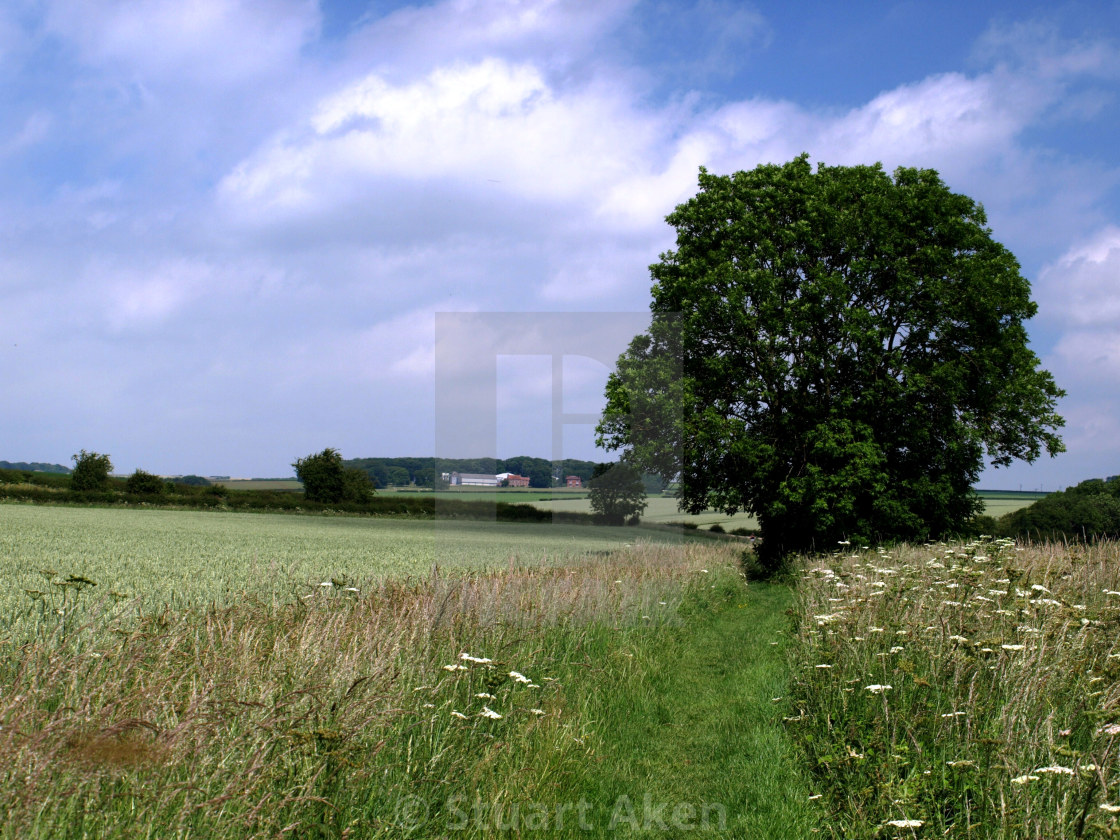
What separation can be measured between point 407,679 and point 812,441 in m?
19.1

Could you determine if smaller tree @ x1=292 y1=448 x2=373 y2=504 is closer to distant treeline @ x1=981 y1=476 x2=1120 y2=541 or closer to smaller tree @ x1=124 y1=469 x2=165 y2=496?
smaller tree @ x1=124 y1=469 x2=165 y2=496

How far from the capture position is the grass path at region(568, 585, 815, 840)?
4730mm

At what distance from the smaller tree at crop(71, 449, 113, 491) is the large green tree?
66.9m

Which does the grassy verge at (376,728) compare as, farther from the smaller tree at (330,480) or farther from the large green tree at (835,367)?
the smaller tree at (330,480)

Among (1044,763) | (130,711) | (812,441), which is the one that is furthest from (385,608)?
(812,441)

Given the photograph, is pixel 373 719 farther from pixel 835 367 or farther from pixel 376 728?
pixel 835 367

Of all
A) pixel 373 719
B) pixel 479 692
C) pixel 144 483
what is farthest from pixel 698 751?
pixel 144 483

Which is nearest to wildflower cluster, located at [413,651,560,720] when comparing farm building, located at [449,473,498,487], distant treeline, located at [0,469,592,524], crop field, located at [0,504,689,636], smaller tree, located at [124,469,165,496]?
crop field, located at [0,504,689,636]

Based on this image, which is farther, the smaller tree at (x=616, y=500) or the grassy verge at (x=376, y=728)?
the smaller tree at (x=616, y=500)

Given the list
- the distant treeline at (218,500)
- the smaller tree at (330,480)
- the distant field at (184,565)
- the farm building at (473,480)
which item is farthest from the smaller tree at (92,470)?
the farm building at (473,480)

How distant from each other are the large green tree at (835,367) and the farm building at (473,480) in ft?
14.0

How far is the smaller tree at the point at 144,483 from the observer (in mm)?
62750

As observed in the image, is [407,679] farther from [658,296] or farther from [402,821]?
[658,296]

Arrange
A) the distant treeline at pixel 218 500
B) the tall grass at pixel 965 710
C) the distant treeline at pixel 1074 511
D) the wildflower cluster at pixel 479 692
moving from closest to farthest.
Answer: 1. the tall grass at pixel 965 710
2. the wildflower cluster at pixel 479 692
3. the distant treeline at pixel 1074 511
4. the distant treeline at pixel 218 500
